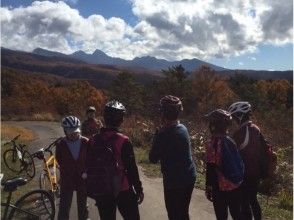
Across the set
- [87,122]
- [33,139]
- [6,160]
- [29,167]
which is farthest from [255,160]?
[33,139]

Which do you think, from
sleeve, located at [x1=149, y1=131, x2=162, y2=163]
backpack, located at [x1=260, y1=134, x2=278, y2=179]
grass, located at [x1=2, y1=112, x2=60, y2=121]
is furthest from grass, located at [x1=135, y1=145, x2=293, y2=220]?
grass, located at [x1=2, y1=112, x2=60, y2=121]

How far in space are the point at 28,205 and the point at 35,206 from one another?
0.13 meters

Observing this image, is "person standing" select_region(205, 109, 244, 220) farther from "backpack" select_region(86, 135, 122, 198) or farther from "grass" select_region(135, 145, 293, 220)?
"grass" select_region(135, 145, 293, 220)

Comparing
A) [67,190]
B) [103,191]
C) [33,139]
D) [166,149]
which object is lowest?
[33,139]

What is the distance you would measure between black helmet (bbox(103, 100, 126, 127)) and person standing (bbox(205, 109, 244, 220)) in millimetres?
982

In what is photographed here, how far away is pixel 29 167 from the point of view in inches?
552

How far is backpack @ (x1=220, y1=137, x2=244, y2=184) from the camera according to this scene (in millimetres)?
5223

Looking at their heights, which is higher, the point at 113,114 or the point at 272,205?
the point at 113,114

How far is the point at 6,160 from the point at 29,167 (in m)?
2.20

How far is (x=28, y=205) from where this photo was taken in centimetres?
698

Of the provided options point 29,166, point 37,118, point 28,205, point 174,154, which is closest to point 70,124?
point 28,205

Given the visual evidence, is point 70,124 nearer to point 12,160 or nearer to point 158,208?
point 158,208

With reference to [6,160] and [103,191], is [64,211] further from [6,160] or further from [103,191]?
[6,160]

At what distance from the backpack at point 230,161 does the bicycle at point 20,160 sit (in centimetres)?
833
